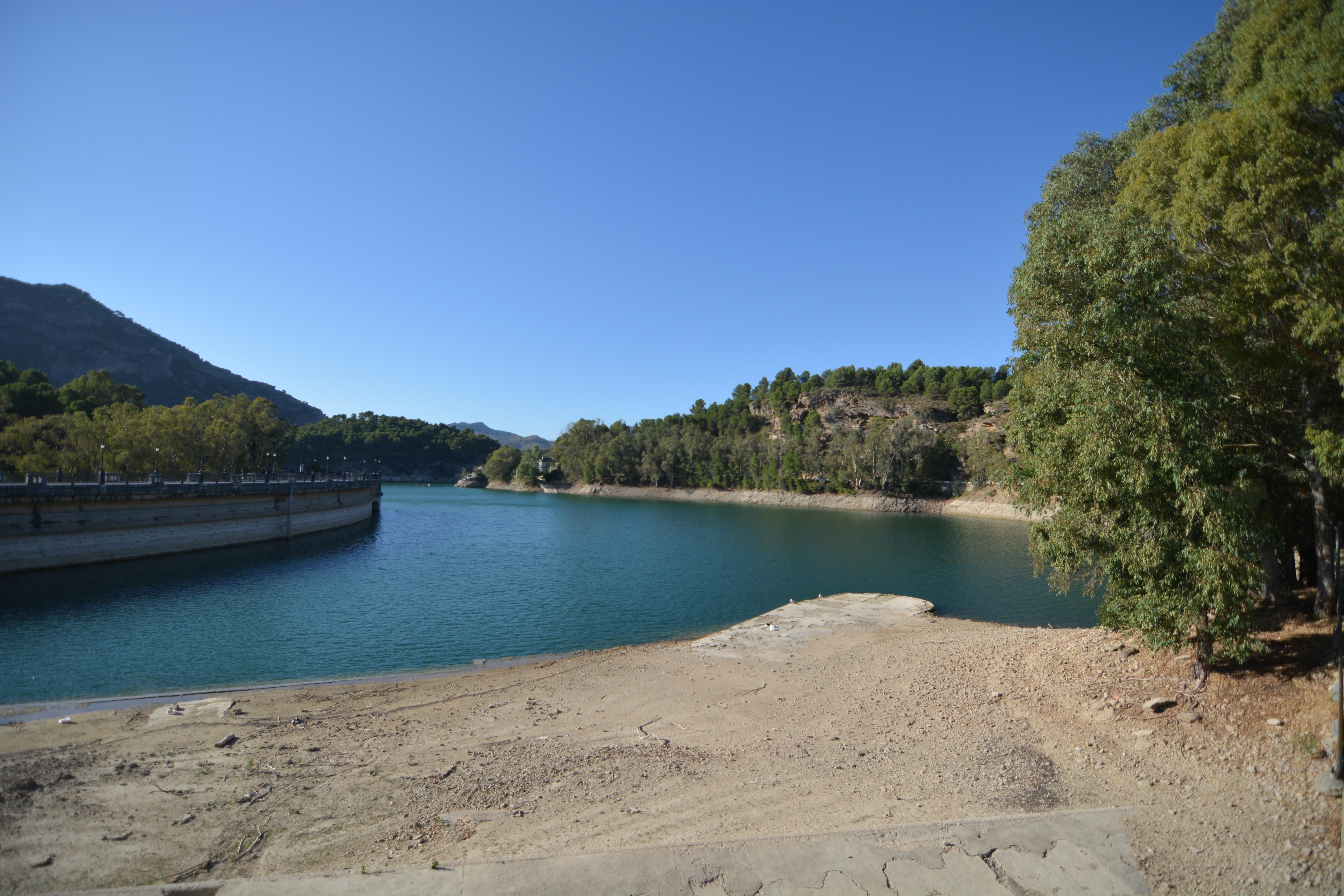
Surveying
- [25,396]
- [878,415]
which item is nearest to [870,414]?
[878,415]

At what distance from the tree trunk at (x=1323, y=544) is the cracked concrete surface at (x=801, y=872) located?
9.44 m

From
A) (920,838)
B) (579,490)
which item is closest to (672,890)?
(920,838)

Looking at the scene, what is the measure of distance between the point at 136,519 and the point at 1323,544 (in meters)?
59.8

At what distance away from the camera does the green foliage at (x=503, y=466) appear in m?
186

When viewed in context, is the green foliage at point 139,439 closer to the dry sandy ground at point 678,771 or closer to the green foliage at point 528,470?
the dry sandy ground at point 678,771

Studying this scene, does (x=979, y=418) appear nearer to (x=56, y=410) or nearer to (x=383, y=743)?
(x=383, y=743)

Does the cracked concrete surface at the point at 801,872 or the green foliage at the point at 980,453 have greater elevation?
the green foliage at the point at 980,453

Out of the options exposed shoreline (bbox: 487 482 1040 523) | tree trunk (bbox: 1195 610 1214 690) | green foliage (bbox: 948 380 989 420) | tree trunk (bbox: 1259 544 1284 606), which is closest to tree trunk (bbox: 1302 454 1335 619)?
tree trunk (bbox: 1259 544 1284 606)

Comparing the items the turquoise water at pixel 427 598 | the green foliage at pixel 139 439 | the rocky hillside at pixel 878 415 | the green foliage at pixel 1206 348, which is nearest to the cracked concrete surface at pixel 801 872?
the green foliage at pixel 1206 348

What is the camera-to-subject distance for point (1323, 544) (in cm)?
1298

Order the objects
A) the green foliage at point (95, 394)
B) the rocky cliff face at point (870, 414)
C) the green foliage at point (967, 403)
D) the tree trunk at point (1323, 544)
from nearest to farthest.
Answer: the tree trunk at point (1323, 544) → the green foliage at point (95, 394) → the rocky cliff face at point (870, 414) → the green foliage at point (967, 403)

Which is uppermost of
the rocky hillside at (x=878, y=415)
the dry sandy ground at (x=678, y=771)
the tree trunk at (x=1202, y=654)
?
the rocky hillside at (x=878, y=415)

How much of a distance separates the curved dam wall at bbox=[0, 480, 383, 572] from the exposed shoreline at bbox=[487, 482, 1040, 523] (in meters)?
81.5

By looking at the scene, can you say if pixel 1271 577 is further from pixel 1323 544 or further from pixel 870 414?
pixel 870 414
